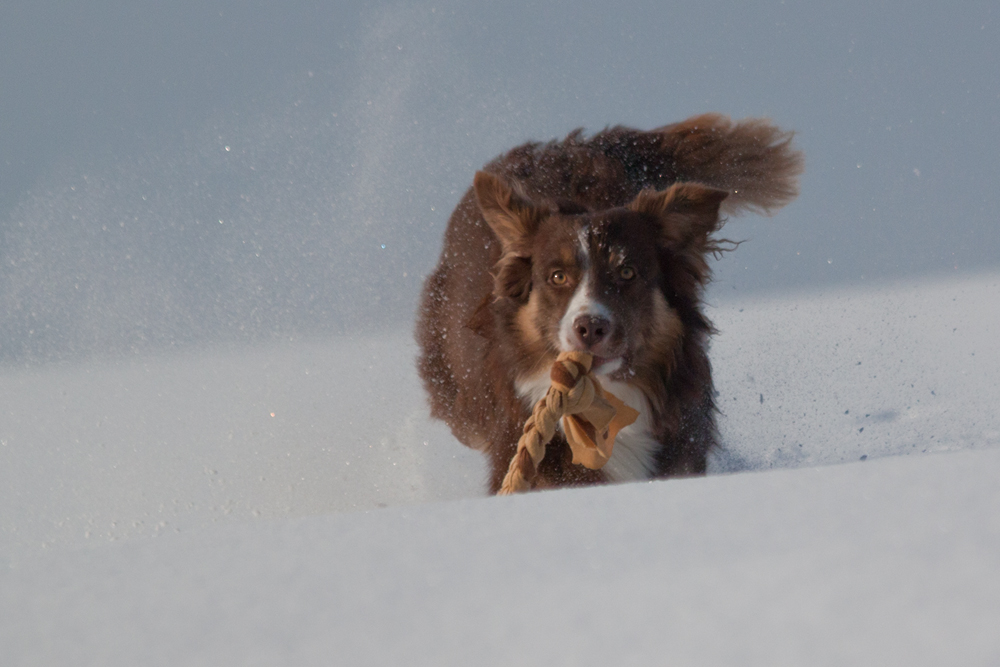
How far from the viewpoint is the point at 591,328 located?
2523 millimetres

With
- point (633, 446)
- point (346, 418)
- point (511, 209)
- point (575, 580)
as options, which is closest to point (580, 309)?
point (511, 209)

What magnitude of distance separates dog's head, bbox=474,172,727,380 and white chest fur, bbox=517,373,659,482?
4.1 inches

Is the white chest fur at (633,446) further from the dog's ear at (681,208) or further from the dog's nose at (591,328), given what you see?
the dog's ear at (681,208)

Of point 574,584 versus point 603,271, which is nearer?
point 574,584

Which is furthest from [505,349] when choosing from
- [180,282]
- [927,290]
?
[927,290]

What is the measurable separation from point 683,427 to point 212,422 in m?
2.80

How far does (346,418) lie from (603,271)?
235 centimetres

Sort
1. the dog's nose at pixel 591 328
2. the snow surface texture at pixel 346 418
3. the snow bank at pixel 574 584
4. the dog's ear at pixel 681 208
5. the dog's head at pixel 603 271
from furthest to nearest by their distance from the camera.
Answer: the snow surface texture at pixel 346 418 → the dog's ear at pixel 681 208 → the dog's head at pixel 603 271 → the dog's nose at pixel 591 328 → the snow bank at pixel 574 584

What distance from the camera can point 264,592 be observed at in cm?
107

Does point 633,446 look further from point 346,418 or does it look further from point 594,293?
point 346,418

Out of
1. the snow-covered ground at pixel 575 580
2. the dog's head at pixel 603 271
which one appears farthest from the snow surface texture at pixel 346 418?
the snow-covered ground at pixel 575 580

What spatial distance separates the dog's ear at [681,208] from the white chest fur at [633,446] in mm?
521

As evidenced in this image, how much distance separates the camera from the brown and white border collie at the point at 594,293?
2.67 metres

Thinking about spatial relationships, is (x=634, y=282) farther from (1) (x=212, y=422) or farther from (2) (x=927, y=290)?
(2) (x=927, y=290)
